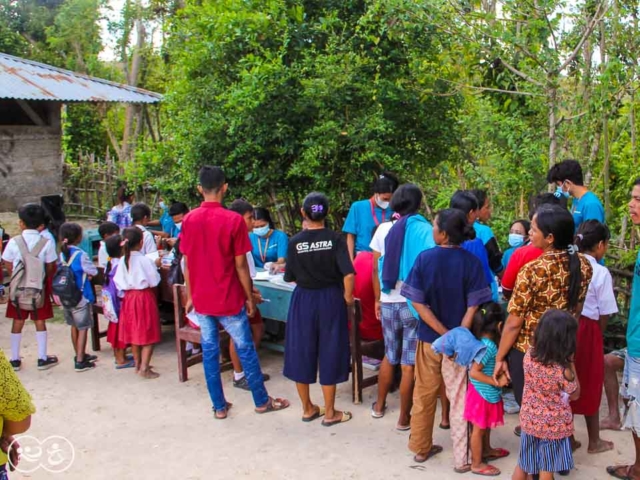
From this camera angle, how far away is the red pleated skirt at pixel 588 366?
4102 mm

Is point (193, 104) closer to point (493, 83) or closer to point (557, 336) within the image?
point (493, 83)

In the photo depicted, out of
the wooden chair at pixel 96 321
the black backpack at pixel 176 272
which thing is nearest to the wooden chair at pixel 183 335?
the black backpack at pixel 176 272

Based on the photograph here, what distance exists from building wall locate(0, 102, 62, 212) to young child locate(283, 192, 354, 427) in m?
10.3

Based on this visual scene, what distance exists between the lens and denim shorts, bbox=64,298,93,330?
6.12m

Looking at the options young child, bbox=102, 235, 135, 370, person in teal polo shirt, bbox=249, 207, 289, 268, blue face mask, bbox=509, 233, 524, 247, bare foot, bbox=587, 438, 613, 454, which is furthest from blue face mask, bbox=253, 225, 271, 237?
bare foot, bbox=587, 438, 613, 454

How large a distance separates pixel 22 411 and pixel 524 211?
6.86m

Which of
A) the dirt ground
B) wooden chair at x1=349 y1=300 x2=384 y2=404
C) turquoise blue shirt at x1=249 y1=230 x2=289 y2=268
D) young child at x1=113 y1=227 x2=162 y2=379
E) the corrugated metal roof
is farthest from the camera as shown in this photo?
the corrugated metal roof

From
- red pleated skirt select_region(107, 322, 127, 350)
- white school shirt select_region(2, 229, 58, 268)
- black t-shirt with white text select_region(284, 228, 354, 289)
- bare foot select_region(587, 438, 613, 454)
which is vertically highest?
black t-shirt with white text select_region(284, 228, 354, 289)

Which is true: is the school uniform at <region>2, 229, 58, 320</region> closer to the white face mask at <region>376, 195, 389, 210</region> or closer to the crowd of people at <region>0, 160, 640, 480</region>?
the crowd of people at <region>0, 160, 640, 480</region>

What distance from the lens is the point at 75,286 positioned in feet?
19.9

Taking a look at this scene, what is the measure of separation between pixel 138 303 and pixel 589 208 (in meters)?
3.86

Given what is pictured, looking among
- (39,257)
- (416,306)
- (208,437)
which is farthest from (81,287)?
(416,306)

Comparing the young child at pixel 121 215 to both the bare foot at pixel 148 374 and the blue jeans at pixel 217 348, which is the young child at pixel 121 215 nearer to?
the bare foot at pixel 148 374

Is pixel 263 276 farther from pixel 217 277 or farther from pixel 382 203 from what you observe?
pixel 382 203
